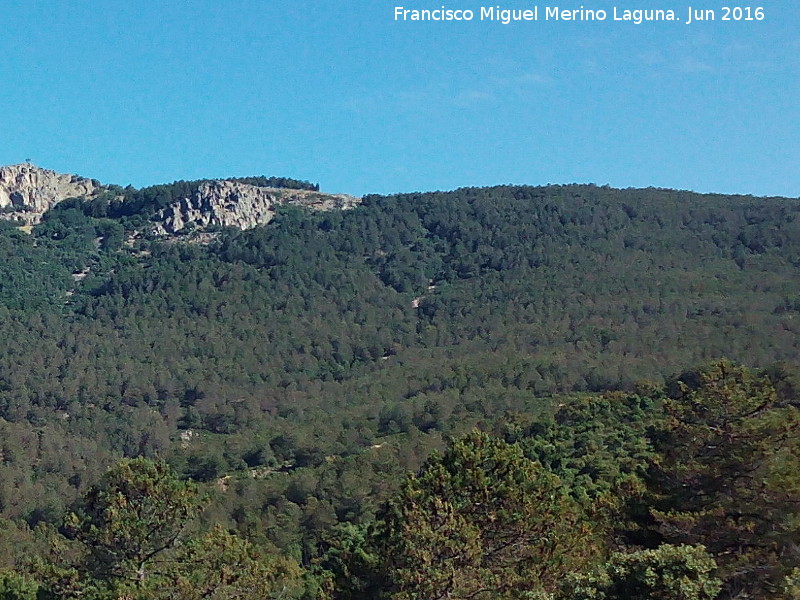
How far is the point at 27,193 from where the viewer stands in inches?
7126

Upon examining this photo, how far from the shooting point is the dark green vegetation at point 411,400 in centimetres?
1938

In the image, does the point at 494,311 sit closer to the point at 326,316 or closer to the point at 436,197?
the point at 326,316

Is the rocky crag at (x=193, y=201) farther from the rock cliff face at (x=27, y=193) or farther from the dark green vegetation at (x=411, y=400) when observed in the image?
the dark green vegetation at (x=411, y=400)

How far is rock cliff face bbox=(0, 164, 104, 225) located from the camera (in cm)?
17738

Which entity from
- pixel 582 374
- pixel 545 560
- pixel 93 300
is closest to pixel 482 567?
pixel 545 560

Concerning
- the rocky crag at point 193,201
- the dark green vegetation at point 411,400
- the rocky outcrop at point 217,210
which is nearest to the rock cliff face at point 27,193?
the rocky crag at point 193,201

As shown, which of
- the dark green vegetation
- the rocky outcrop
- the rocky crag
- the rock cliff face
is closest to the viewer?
the dark green vegetation

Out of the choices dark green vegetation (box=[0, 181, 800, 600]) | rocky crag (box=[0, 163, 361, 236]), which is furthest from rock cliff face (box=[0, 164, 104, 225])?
dark green vegetation (box=[0, 181, 800, 600])

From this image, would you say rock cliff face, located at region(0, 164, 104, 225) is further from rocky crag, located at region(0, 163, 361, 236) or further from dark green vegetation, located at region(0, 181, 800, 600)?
dark green vegetation, located at region(0, 181, 800, 600)

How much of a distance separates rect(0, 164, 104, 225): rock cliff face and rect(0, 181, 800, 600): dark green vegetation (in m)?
5.51

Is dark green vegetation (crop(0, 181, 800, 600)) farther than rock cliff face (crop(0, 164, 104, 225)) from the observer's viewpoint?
No

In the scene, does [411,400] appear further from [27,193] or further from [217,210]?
[27,193]

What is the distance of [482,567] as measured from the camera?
1959 centimetres

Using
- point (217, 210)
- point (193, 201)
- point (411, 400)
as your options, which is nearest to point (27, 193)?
point (193, 201)
